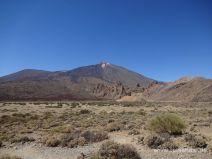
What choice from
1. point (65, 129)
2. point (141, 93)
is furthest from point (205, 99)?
point (65, 129)

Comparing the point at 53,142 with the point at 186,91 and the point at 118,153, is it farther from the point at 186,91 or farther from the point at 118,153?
the point at 186,91

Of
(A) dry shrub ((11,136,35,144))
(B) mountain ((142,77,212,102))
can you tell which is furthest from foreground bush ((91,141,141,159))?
(B) mountain ((142,77,212,102))

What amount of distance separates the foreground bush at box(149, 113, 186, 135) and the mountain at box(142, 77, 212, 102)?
79.8 m

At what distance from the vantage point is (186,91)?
4368 inches

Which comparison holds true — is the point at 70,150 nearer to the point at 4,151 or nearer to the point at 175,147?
the point at 4,151

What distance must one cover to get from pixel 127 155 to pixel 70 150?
131 inches

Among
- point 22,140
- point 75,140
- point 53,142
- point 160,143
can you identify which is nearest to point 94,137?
point 75,140

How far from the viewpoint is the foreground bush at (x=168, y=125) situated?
581 inches

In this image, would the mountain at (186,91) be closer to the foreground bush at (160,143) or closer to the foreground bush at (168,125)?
the foreground bush at (168,125)

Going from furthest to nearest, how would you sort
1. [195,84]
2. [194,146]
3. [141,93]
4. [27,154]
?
1. [141,93]
2. [195,84]
3. [27,154]
4. [194,146]

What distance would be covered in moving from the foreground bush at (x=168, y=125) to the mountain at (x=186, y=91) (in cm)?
7980

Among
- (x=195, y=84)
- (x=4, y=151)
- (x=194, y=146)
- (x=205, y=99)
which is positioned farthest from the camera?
(x=195, y=84)

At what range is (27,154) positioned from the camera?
1217 centimetres

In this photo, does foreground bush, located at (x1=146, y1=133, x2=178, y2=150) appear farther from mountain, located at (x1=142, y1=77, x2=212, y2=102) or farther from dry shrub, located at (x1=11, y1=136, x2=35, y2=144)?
mountain, located at (x1=142, y1=77, x2=212, y2=102)
